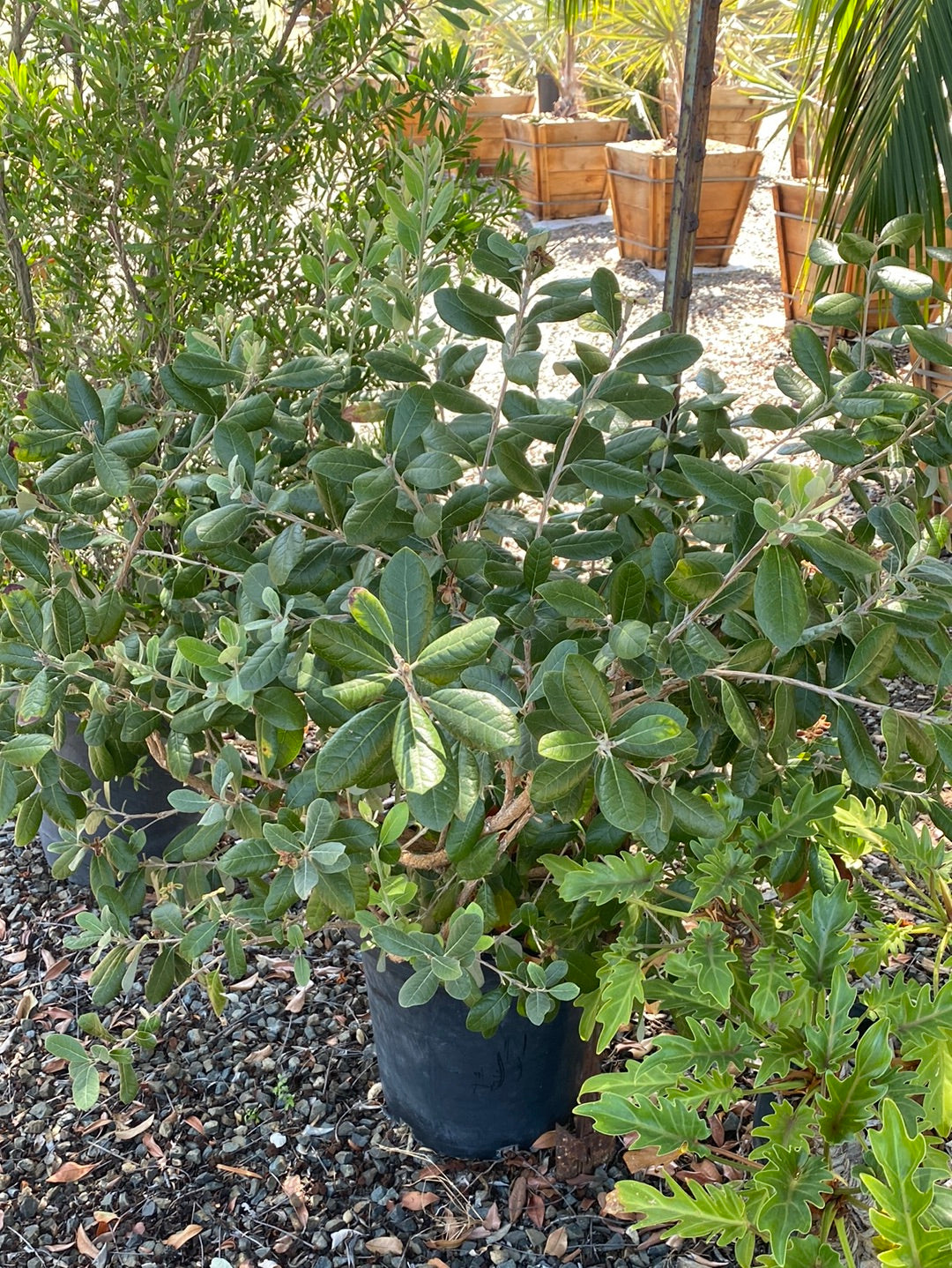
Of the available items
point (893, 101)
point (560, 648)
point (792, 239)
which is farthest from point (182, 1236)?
point (792, 239)

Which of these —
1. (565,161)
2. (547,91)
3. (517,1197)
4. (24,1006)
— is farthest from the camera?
(547,91)

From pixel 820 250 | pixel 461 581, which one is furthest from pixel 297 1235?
pixel 820 250

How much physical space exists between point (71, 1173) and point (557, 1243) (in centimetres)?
80

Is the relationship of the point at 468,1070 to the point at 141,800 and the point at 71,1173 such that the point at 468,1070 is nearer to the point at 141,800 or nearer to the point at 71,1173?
the point at 71,1173

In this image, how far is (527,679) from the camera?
51.4 inches

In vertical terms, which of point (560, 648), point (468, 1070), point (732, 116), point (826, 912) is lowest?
point (468, 1070)

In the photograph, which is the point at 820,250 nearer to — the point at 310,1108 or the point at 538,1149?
the point at 538,1149

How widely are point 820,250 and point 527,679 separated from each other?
67cm

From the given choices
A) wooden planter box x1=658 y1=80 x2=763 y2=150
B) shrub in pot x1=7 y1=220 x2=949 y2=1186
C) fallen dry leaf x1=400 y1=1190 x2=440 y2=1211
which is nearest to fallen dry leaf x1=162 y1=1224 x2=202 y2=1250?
fallen dry leaf x1=400 y1=1190 x2=440 y2=1211

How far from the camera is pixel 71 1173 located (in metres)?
1.75

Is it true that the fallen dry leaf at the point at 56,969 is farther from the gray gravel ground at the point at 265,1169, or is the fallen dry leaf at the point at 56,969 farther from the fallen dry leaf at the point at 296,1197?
the fallen dry leaf at the point at 296,1197

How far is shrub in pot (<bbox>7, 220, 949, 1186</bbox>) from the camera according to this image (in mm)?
1050

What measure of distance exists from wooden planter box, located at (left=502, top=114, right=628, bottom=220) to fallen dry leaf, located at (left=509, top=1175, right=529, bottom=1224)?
24.3 feet

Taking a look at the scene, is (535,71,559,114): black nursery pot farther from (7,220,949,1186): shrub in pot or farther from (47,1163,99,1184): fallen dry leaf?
(47,1163,99,1184): fallen dry leaf
